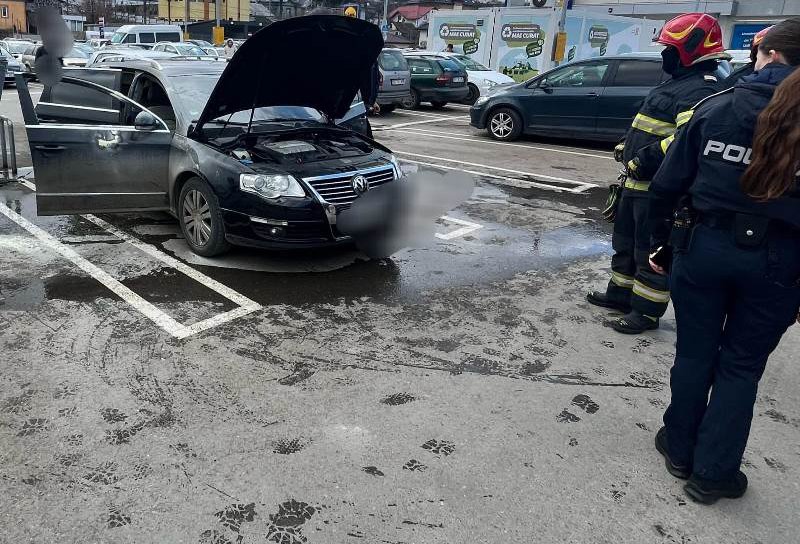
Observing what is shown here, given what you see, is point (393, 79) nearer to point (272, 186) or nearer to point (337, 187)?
point (337, 187)

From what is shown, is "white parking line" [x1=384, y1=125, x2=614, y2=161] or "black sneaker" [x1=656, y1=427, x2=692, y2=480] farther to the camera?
"white parking line" [x1=384, y1=125, x2=614, y2=161]

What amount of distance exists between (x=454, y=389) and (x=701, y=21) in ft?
9.32

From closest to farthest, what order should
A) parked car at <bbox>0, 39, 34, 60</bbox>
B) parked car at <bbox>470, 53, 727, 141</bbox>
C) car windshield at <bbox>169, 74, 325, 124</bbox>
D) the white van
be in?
car windshield at <bbox>169, 74, 325, 124</bbox>, parked car at <bbox>470, 53, 727, 141</bbox>, parked car at <bbox>0, 39, 34, 60</bbox>, the white van

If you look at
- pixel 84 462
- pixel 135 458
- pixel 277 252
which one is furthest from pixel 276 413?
pixel 277 252

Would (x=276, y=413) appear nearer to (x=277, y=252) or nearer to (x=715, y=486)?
(x=715, y=486)

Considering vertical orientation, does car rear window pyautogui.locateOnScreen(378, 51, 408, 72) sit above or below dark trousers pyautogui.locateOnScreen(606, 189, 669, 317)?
above

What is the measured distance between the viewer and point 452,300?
499 centimetres

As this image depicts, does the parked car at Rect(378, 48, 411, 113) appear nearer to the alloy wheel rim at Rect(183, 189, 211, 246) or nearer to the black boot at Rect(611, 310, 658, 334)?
the alloy wheel rim at Rect(183, 189, 211, 246)

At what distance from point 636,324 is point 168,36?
107 ft

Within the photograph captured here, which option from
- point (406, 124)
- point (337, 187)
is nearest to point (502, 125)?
point (406, 124)

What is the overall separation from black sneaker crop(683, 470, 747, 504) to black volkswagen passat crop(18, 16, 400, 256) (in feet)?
10.4

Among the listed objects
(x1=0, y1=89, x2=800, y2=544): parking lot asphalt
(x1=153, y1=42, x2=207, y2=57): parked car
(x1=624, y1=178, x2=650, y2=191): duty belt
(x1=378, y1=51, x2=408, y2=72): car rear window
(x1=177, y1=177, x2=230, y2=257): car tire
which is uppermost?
(x1=153, y1=42, x2=207, y2=57): parked car

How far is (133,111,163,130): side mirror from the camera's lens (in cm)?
550

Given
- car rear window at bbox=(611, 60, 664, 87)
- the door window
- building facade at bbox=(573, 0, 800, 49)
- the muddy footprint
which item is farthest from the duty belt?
building facade at bbox=(573, 0, 800, 49)
